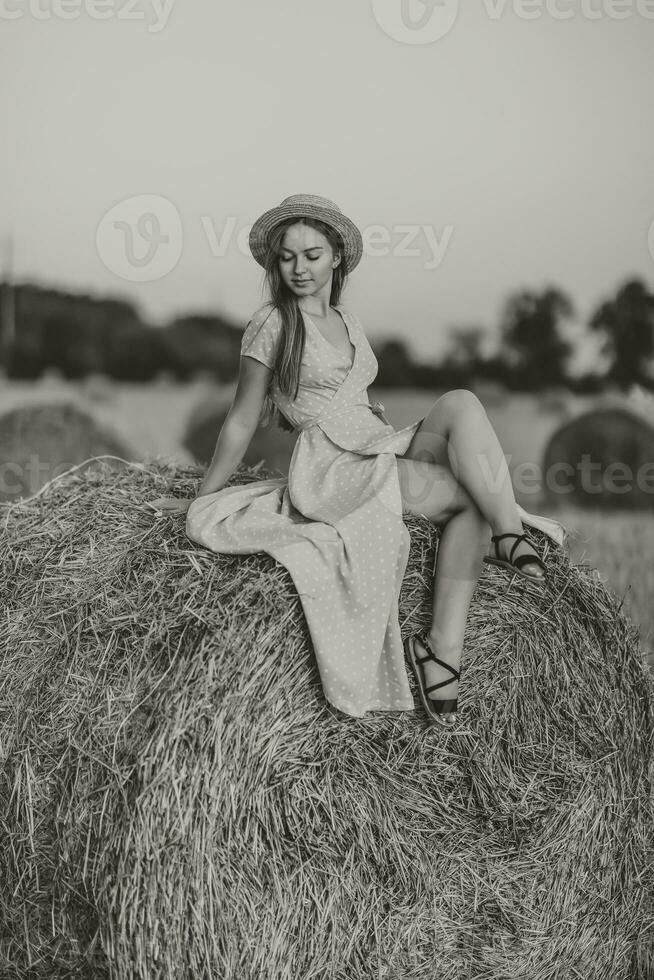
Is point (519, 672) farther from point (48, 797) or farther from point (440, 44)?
point (440, 44)

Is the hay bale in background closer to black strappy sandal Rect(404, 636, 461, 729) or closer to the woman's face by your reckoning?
the woman's face

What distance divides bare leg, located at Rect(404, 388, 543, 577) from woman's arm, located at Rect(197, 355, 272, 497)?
0.49 m

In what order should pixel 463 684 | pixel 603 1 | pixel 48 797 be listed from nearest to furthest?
pixel 48 797 → pixel 463 684 → pixel 603 1

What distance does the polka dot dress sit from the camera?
76.4 inches

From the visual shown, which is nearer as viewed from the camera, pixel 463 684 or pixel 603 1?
pixel 463 684

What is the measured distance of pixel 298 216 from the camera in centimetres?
244

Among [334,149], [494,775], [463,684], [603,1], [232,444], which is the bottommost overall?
[494,775]

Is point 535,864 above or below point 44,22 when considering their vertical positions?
below

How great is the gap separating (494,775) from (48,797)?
907 millimetres

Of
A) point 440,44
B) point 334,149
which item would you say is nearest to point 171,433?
point 334,149

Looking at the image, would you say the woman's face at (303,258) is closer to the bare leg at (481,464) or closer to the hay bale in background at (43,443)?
the bare leg at (481,464)

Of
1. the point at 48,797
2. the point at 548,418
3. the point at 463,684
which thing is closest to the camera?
the point at 48,797

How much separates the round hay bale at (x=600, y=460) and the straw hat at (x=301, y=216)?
177cm

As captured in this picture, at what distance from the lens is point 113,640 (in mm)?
2027
